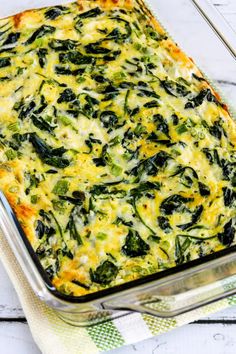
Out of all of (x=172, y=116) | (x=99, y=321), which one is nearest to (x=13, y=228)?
(x=99, y=321)

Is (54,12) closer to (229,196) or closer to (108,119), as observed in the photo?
(108,119)

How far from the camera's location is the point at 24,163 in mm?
2486

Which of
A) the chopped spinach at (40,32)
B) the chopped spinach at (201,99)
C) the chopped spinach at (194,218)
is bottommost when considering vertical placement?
the chopped spinach at (194,218)

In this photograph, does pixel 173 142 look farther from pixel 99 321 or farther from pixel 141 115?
pixel 99 321

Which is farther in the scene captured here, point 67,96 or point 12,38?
point 12,38

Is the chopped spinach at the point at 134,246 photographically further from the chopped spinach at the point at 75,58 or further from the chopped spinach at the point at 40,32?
the chopped spinach at the point at 40,32

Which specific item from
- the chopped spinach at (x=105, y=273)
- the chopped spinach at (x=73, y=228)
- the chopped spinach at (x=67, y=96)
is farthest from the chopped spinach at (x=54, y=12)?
the chopped spinach at (x=105, y=273)

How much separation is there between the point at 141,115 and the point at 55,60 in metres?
0.45

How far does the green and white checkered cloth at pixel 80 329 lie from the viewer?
229cm

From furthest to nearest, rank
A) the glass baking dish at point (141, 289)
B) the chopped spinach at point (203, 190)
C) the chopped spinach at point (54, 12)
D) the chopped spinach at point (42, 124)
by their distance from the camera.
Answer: the chopped spinach at point (54, 12) < the chopped spinach at point (42, 124) < the chopped spinach at point (203, 190) < the glass baking dish at point (141, 289)

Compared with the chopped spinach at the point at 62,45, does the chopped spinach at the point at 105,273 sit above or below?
below

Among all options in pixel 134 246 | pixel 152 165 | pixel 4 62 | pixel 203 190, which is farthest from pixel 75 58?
pixel 134 246

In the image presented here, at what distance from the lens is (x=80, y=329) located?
2.33 metres

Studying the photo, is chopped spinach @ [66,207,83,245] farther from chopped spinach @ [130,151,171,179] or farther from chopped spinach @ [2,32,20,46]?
chopped spinach @ [2,32,20,46]
